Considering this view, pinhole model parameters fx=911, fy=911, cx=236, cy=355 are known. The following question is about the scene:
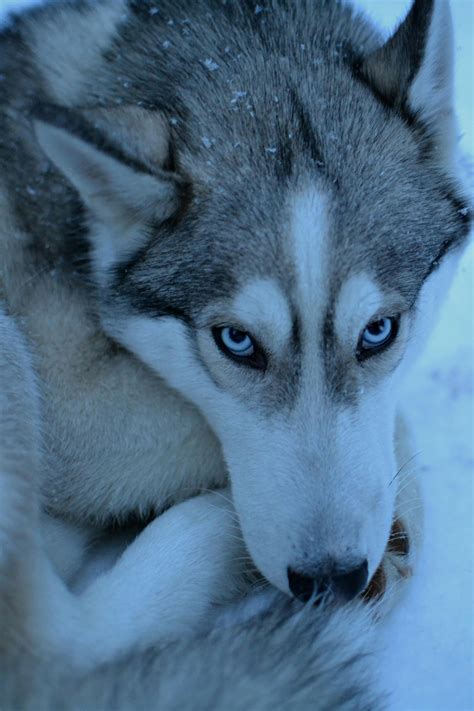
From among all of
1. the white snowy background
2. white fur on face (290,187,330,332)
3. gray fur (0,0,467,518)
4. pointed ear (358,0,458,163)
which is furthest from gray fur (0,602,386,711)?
pointed ear (358,0,458,163)

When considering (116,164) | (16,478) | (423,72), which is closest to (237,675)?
(16,478)

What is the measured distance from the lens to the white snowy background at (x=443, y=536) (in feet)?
8.95

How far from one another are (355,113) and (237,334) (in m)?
0.72

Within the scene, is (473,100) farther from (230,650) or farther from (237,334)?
(230,650)

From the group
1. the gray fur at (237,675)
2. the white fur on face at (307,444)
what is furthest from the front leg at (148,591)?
the white fur on face at (307,444)

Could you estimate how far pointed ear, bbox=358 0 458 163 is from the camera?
97.7 inches

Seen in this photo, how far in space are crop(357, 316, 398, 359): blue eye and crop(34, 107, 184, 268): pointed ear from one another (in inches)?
24.5

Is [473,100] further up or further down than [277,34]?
further up

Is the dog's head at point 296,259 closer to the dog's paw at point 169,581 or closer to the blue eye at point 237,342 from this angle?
the blue eye at point 237,342

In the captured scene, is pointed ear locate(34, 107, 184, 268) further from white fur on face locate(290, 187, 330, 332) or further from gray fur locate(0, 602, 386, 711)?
gray fur locate(0, 602, 386, 711)

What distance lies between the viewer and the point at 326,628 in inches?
90.7

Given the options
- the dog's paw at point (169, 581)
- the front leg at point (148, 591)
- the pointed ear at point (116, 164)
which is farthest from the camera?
the dog's paw at point (169, 581)

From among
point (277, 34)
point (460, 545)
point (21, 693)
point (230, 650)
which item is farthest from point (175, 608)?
point (277, 34)

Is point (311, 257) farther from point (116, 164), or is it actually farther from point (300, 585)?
point (300, 585)
